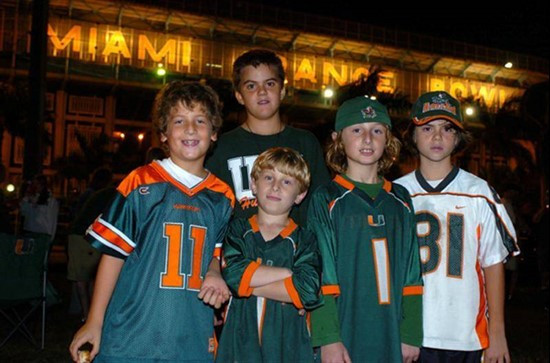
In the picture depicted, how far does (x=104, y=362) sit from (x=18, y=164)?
29.1 meters

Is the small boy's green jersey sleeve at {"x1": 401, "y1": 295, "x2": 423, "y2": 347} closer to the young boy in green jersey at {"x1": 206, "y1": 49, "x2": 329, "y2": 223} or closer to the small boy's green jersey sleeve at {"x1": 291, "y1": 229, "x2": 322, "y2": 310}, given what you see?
the small boy's green jersey sleeve at {"x1": 291, "y1": 229, "x2": 322, "y2": 310}

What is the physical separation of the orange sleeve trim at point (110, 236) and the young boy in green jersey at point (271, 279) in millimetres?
519

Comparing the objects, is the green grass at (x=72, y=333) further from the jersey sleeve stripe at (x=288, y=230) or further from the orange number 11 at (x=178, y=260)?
the jersey sleeve stripe at (x=288, y=230)

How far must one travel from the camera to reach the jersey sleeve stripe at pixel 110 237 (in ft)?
9.41

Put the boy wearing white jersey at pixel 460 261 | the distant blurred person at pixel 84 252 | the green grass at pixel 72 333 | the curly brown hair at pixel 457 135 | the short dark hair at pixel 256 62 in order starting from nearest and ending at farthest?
the boy wearing white jersey at pixel 460 261
the curly brown hair at pixel 457 135
the short dark hair at pixel 256 62
the green grass at pixel 72 333
the distant blurred person at pixel 84 252

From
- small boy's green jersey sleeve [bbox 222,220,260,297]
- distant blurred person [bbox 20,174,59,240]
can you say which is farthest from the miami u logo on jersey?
distant blurred person [bbox 20,174,59,240]

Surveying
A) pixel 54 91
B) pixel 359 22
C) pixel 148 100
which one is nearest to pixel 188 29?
pixel 148 100

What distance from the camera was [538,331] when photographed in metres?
8.23

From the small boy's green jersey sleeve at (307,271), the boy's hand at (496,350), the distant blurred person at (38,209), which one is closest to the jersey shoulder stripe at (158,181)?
the small boy's green jersey sleeve at (307,271)

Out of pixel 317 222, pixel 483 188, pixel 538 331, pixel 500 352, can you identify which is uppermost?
pixel 483 188

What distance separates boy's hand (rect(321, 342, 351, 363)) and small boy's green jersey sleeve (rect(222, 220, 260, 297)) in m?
0.48

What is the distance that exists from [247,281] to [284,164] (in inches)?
26.9

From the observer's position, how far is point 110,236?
2875 millimetres

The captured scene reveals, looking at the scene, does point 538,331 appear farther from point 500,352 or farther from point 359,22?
→ point 359,22
